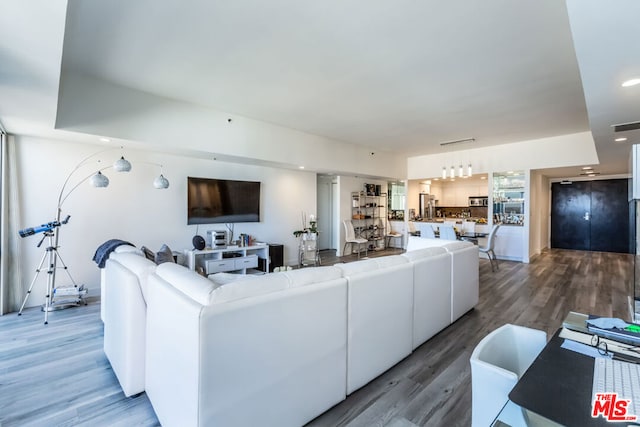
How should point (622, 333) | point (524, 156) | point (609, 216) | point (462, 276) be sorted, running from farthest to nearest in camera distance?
1. point (609, 216)
2. point (524, 156)
3. point (462, 276)
4. point (622, 333)

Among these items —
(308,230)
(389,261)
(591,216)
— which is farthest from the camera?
(591,216)

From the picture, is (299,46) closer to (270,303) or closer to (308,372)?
(270,303)

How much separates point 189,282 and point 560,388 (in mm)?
1626

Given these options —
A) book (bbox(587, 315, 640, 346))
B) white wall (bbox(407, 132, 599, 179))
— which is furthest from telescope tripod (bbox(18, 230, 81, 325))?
white wall (bbox(407, 132, 599, 179))

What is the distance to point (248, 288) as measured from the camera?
4.87 feet

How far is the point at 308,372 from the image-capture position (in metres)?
1.67

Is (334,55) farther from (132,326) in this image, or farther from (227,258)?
(227,258)

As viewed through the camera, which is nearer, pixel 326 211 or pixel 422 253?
pixel 422 253

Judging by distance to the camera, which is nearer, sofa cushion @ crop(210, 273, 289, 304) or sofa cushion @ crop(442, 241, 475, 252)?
sofa cushion @ crop(210, 273, 289, 304)

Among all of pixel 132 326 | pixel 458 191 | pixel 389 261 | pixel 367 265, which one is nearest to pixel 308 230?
pixel 389 261

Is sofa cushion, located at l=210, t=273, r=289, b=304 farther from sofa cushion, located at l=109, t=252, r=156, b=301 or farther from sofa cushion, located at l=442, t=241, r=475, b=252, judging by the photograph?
sofa cushion, located at l=442, t=241, r=475, b=252

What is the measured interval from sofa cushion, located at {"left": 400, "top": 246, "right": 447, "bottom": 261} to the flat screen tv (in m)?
3.78

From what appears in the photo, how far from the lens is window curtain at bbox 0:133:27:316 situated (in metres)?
3.52

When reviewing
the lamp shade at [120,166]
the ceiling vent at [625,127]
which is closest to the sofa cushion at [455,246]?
the ceiling vent at [625,127]
